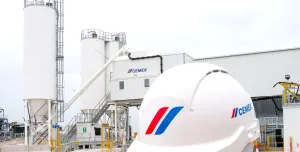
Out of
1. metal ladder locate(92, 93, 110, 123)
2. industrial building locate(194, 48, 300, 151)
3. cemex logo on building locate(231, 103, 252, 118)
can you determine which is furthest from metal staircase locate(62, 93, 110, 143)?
cemex logo on building locate(231, 103, 252, 118)

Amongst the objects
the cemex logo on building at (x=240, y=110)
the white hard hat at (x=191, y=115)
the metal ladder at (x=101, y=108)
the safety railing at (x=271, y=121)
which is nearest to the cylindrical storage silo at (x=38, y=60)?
the metal ladder at (x=101, y=108)

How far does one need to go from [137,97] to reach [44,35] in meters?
7.29

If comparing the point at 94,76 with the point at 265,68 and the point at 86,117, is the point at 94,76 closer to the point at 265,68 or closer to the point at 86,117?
the point at 86,117

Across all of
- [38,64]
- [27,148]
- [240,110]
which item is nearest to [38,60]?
[38,64]

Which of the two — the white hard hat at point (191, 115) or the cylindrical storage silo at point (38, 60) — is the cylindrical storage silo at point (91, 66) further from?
the white hard hat at point (191, 115)

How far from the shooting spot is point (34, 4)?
1033 inches

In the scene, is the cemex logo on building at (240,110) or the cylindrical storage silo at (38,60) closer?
the cemex logo on building at (240,110)

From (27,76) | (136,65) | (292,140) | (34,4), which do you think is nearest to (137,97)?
(136,65)

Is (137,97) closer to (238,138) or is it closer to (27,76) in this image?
(27,76)

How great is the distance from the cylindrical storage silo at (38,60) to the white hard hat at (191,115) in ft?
66.6

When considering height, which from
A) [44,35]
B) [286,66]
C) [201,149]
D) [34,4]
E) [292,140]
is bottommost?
[292,140]

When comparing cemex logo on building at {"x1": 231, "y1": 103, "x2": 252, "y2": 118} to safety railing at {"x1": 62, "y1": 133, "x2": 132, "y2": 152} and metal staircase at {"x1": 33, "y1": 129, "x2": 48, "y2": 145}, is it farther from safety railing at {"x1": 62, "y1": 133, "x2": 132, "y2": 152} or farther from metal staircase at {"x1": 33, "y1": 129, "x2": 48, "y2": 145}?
metal staircase at {"x1": 33, "y1": 129, "x2": 48, "y2": 145}

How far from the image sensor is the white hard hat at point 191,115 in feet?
20.3

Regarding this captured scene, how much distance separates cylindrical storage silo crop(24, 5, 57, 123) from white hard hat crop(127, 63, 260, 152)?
20285 mm
